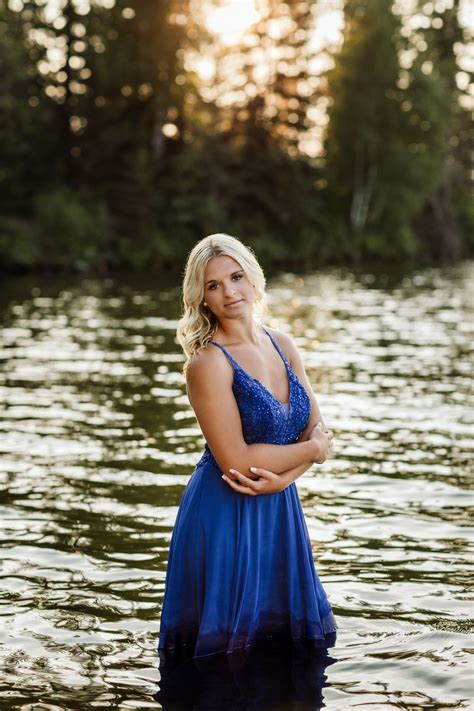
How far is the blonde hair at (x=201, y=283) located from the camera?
5039 mm

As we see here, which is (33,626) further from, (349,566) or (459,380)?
(459,380)

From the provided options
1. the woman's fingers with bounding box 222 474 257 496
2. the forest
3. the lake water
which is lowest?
the lake water

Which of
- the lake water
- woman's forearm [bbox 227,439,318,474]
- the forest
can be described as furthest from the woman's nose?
the forest

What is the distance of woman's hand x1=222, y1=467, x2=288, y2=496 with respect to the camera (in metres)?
4.96

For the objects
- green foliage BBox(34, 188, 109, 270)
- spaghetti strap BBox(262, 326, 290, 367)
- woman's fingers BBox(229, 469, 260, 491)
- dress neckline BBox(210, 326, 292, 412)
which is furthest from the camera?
green foliage BBox(34, 188, 109, 270)

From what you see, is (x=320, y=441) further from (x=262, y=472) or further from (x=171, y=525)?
(x=171, y=525)

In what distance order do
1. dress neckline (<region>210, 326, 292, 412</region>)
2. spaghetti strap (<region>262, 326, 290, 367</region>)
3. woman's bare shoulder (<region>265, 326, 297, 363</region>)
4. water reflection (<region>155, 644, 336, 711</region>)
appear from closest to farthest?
dress neckline (<region>210, 326, 292, 412</region>) → water reflection (<region>155, 644, 336, 711</region>) → spaghetti strap (<region>262, 326, 290, 367</region>) → woman's bare shoulder (<region>265, 326, 297, 363</region>)

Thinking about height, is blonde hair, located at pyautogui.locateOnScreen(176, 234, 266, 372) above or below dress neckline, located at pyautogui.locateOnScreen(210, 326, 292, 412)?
above

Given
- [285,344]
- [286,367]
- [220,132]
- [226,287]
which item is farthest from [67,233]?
[226,287]

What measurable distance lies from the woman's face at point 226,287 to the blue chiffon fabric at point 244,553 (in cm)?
19

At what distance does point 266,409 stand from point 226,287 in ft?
2.03

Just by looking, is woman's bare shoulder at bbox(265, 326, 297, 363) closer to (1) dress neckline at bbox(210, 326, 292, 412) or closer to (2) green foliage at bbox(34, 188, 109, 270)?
(1) dress neckline at bbox(210, 326, 292, 412)

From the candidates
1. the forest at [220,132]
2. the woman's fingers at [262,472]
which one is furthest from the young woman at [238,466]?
the forest at [220,132]

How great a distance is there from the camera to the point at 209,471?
16.9 feet
